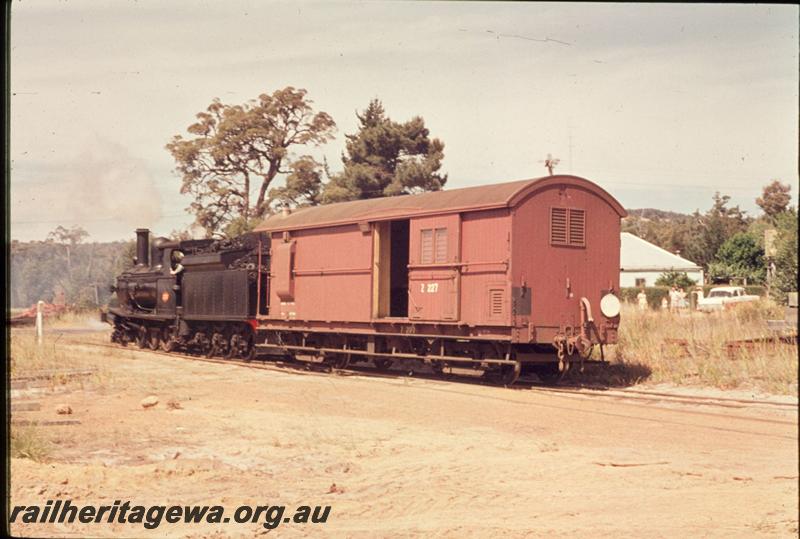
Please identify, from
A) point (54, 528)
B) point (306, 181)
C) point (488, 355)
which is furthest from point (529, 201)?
point (306, 181)

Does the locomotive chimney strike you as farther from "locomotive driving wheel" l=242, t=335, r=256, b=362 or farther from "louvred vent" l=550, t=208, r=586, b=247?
"louvred vent" l=550, t=208, r=586, b=247

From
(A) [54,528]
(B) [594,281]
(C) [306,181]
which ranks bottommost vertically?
(A) [54,528]

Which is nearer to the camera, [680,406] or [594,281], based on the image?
[680,406]

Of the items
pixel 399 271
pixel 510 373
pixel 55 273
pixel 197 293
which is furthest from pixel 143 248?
pixel 55 273

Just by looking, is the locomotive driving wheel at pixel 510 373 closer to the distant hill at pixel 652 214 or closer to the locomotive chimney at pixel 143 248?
the locomotive chimney at pixel 143 248

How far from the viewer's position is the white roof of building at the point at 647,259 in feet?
213

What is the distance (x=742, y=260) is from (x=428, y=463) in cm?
4646

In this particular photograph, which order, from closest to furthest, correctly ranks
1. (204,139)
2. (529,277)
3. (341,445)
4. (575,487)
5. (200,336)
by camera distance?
(575,487), (341,445), (529,277), (200,336), (204,139)

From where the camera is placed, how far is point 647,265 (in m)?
66.5

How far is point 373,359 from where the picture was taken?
71.7ft

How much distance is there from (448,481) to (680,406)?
7267 millimetres

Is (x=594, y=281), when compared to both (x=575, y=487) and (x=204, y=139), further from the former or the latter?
(x=204, y=139)

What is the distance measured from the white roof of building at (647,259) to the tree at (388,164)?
1109 inches

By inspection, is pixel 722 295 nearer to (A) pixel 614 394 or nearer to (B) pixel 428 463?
(A) pixel 614 394
